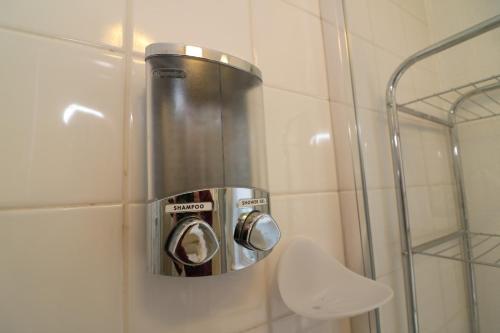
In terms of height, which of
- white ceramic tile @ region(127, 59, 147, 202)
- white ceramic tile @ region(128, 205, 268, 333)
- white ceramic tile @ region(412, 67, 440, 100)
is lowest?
white ceramic tile @ region(128, 205, 268, 333)

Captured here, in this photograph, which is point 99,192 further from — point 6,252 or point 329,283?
point 329,283

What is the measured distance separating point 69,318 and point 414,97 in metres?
0.87

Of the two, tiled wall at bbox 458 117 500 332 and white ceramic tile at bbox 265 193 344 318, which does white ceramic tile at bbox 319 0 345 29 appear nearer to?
white ceramic tile at bbox 265 193 344 318

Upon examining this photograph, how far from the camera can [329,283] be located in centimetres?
43

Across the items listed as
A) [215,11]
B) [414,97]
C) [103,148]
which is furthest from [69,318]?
[414,97]

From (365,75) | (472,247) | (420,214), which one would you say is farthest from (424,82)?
(472,247)

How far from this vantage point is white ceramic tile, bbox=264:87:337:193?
431 millimetres

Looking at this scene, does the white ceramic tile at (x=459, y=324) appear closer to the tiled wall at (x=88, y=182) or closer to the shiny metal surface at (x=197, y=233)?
the tiled wall at (x=88, y=182)

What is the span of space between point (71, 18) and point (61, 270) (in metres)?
0.28

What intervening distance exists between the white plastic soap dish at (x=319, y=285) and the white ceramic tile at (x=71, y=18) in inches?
16.1

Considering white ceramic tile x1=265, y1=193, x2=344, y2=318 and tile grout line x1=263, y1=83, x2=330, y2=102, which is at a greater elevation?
tile grout line x1=263, y1=83, x2=330, y2=102

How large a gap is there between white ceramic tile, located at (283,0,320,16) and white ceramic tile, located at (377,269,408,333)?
63 cm

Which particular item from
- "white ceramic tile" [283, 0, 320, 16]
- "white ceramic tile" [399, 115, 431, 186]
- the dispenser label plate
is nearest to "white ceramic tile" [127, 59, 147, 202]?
the dispenser label plate

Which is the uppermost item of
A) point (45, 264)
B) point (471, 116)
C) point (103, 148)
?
point (471, 116)
